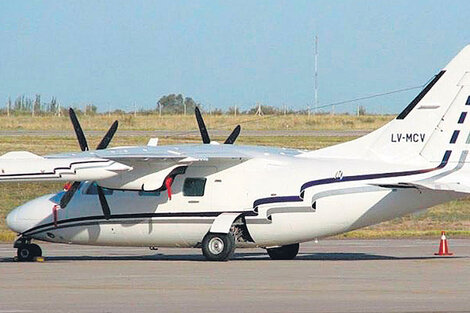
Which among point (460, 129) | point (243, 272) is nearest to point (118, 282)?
point (243, 272)

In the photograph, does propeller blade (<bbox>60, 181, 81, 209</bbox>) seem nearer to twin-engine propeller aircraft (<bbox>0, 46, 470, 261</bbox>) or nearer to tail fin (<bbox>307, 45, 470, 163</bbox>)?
twin-engine propeller aircraft (<bbox>0, 46, 470, 261</bbox>)

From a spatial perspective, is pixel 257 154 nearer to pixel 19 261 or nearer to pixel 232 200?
pixel 232 200

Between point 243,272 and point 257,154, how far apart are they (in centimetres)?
545

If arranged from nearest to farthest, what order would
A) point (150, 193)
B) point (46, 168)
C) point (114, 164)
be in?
point (46, 168)
point (114, 164)
point (150, 193)

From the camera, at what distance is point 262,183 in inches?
1172

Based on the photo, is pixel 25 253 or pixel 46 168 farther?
pixel 25 253

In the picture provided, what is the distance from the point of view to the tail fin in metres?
28.8

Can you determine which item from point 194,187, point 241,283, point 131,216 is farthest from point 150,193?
point 241,283

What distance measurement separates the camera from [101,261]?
99.3ft

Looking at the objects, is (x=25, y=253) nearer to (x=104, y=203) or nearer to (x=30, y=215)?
(x=30, y=215)

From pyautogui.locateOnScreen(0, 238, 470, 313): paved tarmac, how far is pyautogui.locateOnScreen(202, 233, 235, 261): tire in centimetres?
33

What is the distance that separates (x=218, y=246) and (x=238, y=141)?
1781 inches

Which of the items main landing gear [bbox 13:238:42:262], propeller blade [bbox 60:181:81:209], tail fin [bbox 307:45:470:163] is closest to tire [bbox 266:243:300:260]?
tail fin [bbox 307:45:470:163]

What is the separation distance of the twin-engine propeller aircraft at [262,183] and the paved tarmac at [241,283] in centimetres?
77
